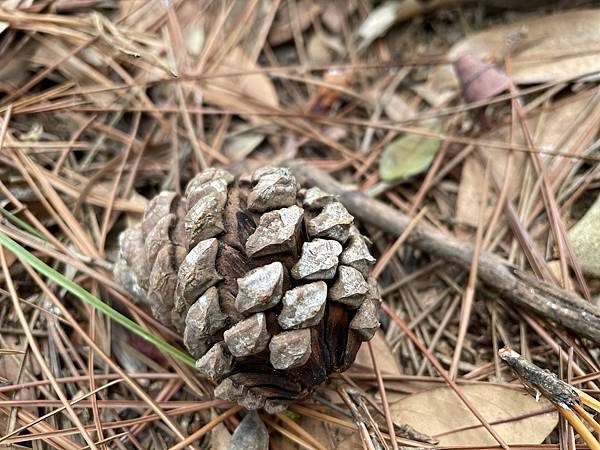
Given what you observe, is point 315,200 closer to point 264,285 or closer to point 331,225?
point 331,225

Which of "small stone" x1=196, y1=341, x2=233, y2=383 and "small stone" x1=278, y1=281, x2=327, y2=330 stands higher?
"small stone" x1=278, y1=281, x2=327, y2=330

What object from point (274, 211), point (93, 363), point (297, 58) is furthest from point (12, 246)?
point (297, 58)

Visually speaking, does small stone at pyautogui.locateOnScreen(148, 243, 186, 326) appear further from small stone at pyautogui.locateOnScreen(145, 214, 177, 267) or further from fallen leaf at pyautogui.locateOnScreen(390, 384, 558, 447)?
fallen leaf at pyautogui.locateOnScreen(390, 384, 558, 447)

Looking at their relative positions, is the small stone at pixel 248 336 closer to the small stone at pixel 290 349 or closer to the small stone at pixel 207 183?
the small stone at pixel 290 349

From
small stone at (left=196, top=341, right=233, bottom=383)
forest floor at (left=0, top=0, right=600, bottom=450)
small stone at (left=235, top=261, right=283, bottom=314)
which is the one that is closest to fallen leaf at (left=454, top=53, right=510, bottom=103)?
forest floor at (left=0, top=0, right=600, bottom=450)

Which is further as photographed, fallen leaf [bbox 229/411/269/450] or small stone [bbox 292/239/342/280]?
fallen leaf [bbox 229/411/269/450]
